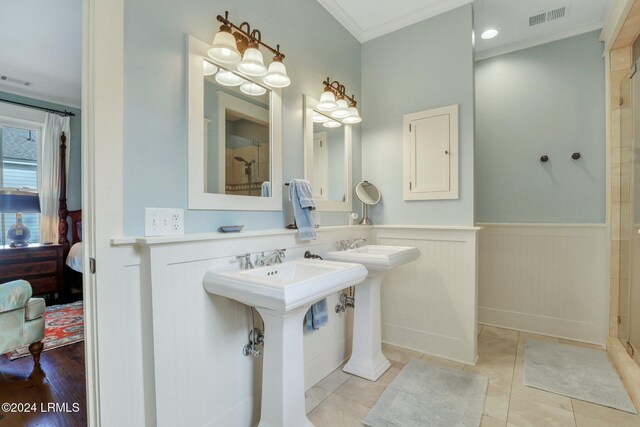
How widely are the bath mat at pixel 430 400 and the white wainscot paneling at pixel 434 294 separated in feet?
0.85

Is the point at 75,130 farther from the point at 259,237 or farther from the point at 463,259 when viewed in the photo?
the point at 463,259

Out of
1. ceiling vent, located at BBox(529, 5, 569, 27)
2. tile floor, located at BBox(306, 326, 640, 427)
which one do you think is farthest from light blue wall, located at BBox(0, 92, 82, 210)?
ceiling vent, located at BBox(529, 5, 569, 27)

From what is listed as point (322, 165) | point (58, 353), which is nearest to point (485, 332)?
point (322, 165)

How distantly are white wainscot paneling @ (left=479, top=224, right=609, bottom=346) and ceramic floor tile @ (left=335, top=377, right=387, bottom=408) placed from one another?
1714 millimetres

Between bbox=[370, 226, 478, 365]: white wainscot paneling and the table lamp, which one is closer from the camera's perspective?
bbox=[370, 226, 478, 365]: white wainscot paneling

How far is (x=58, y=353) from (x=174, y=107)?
2.41 m

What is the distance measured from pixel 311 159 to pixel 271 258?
0.81 m

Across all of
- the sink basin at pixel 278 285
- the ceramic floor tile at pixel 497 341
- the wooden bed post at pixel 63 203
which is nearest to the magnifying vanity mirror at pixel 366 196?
the sink basin at pixel 278 285

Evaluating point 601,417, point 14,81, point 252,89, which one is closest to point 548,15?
point 252,89

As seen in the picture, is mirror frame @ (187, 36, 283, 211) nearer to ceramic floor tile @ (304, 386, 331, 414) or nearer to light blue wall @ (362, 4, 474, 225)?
ceramic floor tile @ (304, 386, 331, 414)

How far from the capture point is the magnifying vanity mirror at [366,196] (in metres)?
2.68

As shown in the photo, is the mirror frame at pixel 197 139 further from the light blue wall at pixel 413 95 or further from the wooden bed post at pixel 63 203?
the wooden bed post at pixel 63 203

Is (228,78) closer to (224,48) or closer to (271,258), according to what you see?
(224,48)

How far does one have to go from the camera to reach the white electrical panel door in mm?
2363
